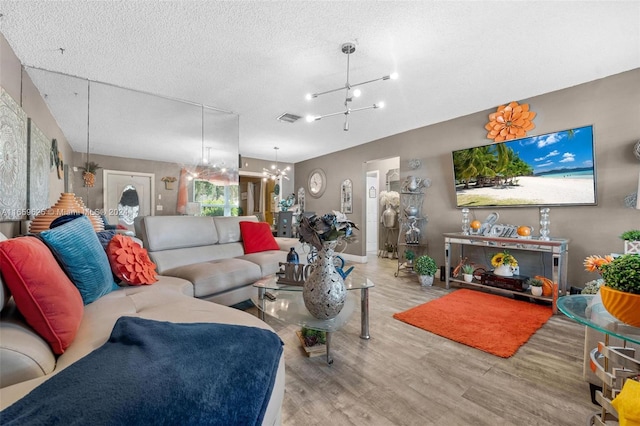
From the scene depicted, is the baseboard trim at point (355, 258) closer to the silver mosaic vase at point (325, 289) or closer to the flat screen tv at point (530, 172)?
the flat screen tv at point (530, 172)

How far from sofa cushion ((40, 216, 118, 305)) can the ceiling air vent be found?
280cm

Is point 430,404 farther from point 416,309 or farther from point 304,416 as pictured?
→ point 416,309

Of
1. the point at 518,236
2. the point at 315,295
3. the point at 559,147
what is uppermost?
the point at 559,147

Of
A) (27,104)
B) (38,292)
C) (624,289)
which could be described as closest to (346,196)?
(27,104)

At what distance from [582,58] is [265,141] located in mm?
4433

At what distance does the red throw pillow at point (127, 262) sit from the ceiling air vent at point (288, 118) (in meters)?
2.63

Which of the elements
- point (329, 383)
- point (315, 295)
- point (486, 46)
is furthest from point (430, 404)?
point (486, 46)

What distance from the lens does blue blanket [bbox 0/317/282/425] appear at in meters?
0.58

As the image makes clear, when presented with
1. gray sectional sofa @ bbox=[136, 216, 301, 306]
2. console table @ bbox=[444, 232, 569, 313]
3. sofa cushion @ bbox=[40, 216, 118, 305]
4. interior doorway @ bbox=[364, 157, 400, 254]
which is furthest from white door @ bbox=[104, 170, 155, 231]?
interior doorway @ bbox=[364, 157, 400, 254]

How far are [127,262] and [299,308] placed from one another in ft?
4.20

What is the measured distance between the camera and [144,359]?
2.50 ft

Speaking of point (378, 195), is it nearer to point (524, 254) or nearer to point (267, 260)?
point (524, 254)

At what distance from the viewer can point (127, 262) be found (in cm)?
186

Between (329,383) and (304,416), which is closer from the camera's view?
(304,416)
